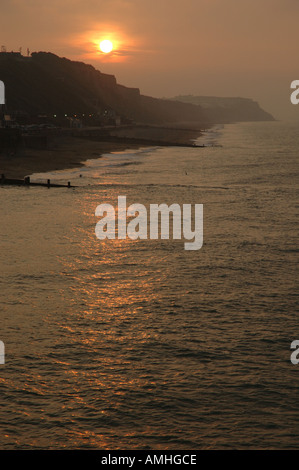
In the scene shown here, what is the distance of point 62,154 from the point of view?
106000 millimetres

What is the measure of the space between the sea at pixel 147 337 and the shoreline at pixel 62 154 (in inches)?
1546

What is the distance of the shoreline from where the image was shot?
8175 cm

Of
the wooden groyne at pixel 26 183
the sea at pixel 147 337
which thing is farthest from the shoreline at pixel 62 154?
the sea at pixel 147 337

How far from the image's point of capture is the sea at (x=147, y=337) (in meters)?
15.7

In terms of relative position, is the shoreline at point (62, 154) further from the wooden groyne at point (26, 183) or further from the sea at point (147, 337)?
the sea at point (147, 337)

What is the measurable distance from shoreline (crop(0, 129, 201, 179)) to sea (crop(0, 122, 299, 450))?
3927 centimetres

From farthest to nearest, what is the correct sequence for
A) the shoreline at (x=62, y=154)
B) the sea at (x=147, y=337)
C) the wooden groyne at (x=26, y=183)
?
1. the shoreline at (x=62, y=154)
2. the wooden groyne at (x=26, y=183)
3. the sea at (x=147, y=337)

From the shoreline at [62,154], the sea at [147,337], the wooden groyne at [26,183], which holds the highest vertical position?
the shoreline at [62,154]

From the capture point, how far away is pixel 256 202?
2195 inches

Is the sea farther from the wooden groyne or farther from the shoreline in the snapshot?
the shoreline

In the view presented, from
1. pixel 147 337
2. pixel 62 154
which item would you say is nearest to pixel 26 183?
pixel 62 154

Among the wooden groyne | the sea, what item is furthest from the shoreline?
the sea

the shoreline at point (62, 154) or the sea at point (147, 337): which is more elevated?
the shoreline at point (62, 154)
